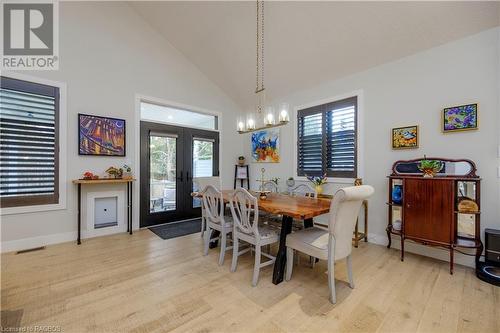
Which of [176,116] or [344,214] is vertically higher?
[176,116]

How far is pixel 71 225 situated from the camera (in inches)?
132

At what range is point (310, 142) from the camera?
4164 millimetres

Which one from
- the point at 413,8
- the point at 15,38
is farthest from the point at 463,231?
the point at 15,38

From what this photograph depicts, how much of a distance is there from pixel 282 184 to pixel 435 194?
8.38 ft

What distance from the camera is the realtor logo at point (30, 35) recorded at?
2980mm

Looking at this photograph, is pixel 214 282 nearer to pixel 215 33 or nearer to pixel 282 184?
pixel 282 184

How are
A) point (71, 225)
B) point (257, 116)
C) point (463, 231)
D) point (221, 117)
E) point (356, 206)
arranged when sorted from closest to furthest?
point (356, 206)
point (463, 231)
point (257, 116)
point (71, 225)
point (221, 117)

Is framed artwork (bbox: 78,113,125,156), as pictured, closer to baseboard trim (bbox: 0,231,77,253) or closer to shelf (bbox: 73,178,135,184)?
shelf (bbox: 73,178,135,184)

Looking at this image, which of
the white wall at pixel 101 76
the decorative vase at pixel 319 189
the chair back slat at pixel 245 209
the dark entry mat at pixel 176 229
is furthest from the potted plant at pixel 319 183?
the white wall at pixel 101 76

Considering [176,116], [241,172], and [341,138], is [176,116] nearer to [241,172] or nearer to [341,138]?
[241,172]

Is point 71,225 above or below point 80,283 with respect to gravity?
above

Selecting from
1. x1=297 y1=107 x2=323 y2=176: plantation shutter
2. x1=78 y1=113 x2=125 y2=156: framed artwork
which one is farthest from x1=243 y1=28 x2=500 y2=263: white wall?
x1=78 y1=113 x2=125 y2=156: framed artwork

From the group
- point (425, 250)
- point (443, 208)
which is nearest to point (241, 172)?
point (425, 250)

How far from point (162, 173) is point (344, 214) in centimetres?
358
